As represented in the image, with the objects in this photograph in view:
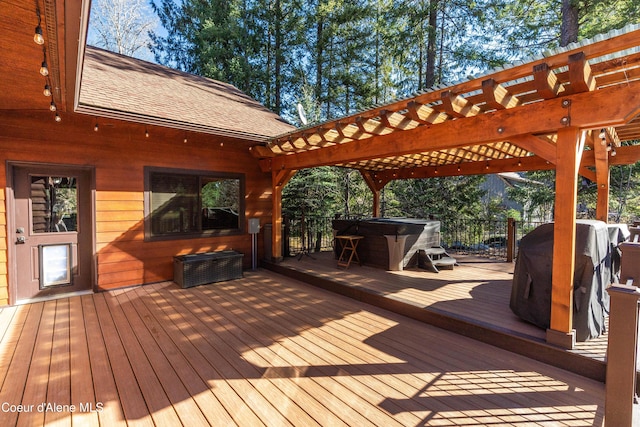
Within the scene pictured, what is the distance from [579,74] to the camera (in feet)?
7.66

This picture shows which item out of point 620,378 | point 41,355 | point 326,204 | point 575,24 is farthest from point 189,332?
point 575,24

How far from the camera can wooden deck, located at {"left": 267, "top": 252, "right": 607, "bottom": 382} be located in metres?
2.72

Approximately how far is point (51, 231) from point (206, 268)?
2.25m

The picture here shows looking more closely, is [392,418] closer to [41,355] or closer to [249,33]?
[41,355]

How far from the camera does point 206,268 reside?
17.4 ft

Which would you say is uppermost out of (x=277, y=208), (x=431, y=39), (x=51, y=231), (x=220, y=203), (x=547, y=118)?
(x=431, y=39)

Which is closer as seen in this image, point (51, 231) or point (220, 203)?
point (51, 231)

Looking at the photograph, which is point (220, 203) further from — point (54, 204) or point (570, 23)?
point (570, 23)

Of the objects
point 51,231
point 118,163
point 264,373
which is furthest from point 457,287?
point 51,231

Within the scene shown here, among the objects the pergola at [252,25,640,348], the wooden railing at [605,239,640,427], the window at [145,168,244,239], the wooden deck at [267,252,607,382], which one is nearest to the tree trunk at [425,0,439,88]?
the pergola at [252,25,640,348]

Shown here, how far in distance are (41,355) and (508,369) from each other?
4282 mm

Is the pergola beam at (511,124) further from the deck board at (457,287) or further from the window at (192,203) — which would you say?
the window at (192,203)

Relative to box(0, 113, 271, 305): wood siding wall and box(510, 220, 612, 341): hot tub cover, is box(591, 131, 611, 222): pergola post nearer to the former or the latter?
box(510, 220, 612, 341): hot tub cover

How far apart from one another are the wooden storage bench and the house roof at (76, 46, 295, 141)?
7.16 feet
